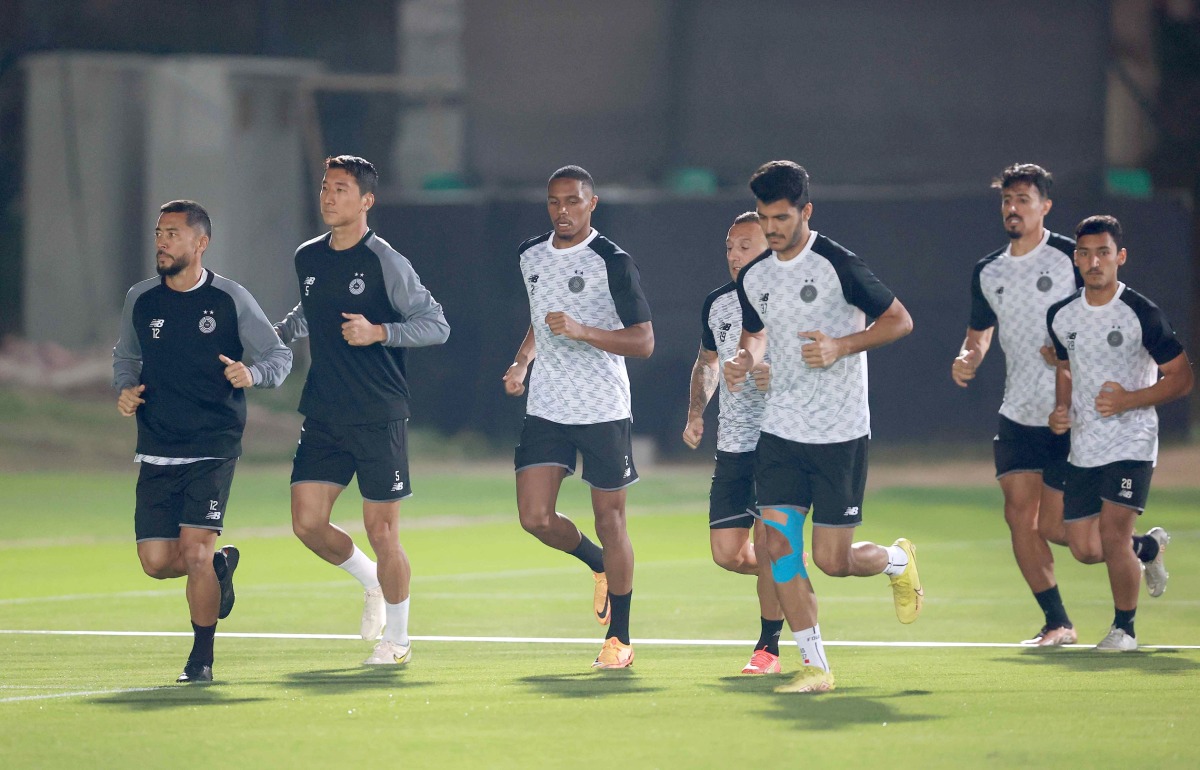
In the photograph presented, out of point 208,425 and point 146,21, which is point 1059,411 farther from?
point 146,21

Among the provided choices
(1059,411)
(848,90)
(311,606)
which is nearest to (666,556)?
(311,606)

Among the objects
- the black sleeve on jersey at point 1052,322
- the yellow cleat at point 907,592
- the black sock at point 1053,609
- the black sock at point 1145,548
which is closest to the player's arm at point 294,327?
the yellow cleat at point 907,592

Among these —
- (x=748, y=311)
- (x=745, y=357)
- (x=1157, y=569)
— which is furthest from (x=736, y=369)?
(x=1157, y=569)

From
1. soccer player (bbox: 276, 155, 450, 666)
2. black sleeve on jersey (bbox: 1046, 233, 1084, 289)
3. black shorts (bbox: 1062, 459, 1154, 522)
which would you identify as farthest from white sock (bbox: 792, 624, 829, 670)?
black sleeve on jersey (bbox: 1046, 233, 1084, 289)

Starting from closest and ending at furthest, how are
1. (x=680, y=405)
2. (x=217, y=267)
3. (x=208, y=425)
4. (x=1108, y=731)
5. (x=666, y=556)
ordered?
1. (x=1108, y=731)
2. (x=208, y=425)
3. (x=666, y=556)
4. (x=680, y=405)
5. (x=217, y=267)

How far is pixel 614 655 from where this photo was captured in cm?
838

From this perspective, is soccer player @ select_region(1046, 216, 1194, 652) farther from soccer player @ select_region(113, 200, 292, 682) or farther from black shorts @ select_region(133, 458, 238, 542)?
black shorts @ select_region(133, 458, 238, 542)

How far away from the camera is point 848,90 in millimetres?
23156

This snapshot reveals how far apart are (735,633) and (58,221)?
20.1m

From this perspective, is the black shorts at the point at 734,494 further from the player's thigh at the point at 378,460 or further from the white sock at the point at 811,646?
the player's thigh at the point at 378,460

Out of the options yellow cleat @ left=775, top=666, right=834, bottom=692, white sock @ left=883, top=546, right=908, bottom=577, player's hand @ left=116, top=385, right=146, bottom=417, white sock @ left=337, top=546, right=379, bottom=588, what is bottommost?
yellow cleat @ left=775, top=666, right=834, bottom=692

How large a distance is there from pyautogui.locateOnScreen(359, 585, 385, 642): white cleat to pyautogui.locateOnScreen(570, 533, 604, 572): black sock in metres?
1.03

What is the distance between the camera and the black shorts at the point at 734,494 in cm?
863

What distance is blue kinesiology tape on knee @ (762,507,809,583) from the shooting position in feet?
24.4
